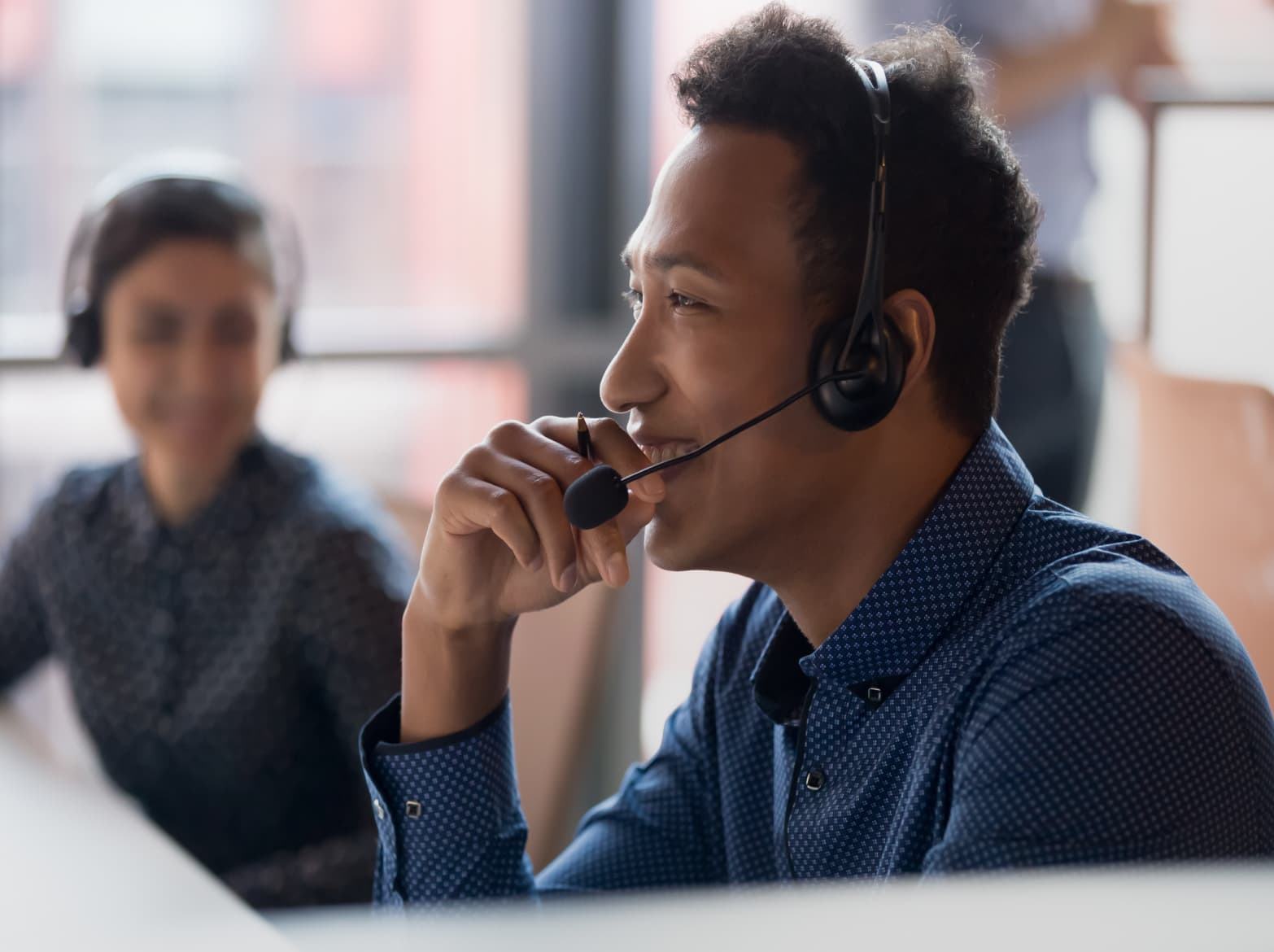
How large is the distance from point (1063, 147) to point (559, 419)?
5.14 ft

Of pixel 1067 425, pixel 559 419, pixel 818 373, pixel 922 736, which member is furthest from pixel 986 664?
pixel 1067 425

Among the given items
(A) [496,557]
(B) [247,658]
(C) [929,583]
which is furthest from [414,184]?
(C) [929,583]

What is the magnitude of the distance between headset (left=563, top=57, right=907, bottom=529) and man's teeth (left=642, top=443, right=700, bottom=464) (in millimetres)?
37

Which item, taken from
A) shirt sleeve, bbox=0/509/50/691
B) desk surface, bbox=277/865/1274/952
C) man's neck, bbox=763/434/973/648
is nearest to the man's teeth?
man's neck, bbox=763/434/973/648

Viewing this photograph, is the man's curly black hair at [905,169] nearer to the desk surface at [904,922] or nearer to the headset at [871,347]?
the headset at [871,347]

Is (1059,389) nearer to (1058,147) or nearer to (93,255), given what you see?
(1058,147)

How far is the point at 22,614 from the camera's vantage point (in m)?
1.80

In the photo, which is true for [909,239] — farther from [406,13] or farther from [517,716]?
[406,13]

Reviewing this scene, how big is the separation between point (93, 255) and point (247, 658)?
0.55 metres

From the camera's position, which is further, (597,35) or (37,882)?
(597,35)

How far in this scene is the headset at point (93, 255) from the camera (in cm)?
169

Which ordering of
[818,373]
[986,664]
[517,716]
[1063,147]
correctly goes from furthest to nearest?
1. [1063,147]
2. [517,716]
3. [818,373]
4. [986,664]

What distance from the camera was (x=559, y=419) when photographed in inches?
42.6

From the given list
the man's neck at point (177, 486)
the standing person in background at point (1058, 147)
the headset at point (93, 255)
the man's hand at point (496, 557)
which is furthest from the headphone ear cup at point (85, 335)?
the standing person in background at point (1058, 147)
